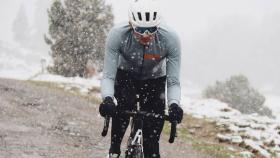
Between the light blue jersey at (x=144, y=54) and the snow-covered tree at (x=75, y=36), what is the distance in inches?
1045

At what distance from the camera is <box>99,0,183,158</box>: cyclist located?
17.3 feet

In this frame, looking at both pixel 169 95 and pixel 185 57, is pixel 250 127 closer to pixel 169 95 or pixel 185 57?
pixel 169 95

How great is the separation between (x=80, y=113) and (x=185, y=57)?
129 m

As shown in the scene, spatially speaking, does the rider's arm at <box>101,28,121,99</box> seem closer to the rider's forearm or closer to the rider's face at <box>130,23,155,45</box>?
the rider's forearm

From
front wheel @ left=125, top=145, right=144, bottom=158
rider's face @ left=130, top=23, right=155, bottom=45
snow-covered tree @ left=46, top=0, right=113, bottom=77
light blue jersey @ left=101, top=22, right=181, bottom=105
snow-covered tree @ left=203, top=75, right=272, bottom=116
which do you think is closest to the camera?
rider's face @ left=130, top=23, right=155, bottom=45

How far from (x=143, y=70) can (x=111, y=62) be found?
1.63 feet

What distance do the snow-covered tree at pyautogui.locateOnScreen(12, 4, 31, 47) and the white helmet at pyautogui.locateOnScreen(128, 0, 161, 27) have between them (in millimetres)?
117341

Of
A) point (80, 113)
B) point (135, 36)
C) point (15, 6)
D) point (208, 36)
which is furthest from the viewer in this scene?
point (15, 6)

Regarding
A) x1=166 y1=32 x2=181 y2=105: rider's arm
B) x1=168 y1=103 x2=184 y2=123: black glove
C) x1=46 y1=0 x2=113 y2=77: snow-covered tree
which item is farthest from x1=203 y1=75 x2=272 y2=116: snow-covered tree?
x1=168 y1=103 x2=184 y2=123: black glove

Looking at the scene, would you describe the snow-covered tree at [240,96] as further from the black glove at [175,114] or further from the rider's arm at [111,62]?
the black glove at [175,114]

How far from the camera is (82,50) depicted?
105ft

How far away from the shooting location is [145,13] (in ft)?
16.2

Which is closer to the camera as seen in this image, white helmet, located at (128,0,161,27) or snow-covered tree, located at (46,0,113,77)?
white helmet, located at (128,0,161,27)

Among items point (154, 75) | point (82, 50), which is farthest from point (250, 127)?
point (82, 50)
